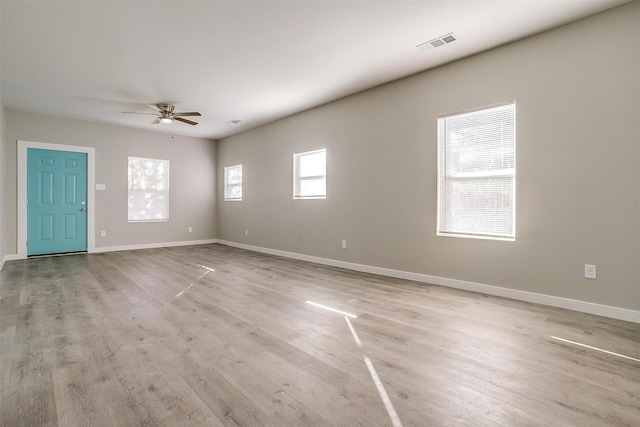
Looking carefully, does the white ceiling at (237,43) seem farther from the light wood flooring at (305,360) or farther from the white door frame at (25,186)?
the light wood flooring at (305,360)

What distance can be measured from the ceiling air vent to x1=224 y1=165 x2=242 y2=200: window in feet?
17.2

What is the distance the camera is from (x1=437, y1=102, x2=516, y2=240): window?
11.1ft

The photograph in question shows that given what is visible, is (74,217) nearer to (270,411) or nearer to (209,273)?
(209,273)

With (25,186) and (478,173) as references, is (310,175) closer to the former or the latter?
(478,173)

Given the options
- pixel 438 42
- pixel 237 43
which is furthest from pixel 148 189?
pixel 438 42

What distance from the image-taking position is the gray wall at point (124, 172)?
18.7 ft

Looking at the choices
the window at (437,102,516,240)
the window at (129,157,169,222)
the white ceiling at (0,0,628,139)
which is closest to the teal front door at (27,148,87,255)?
the window at (129,157,169,222)

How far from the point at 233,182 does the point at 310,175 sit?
2.94 meters

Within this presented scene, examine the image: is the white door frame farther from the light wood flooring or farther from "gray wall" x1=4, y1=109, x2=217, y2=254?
the light wood flooring

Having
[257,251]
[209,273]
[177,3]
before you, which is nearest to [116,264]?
[209,273]

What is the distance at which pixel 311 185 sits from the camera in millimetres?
5734

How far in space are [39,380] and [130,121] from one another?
5.91 meters

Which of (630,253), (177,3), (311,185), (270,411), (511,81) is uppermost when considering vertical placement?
(177,3)

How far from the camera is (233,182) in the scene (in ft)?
25.9
